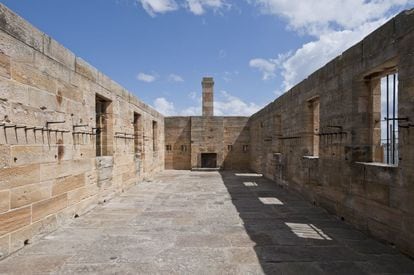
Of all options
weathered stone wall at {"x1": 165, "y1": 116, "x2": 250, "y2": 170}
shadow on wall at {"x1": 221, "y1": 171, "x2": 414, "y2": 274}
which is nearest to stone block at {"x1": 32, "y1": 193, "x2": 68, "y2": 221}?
shadow on wall at {"x1": 221, "y1": 171, "x2": 414, "y2": 274}

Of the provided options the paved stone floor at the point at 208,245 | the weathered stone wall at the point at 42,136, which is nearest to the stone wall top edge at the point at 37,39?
the weathered stone wall at the point at 42,136

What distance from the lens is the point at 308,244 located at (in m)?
3.80

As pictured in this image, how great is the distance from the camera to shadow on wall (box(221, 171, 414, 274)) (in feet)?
10.2

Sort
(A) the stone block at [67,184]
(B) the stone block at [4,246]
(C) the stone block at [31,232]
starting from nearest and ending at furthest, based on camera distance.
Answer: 1. (B) the stone block at [4,246]
2. (C) the stone block at [31,232]
3. (A) the stone block at [67,184]

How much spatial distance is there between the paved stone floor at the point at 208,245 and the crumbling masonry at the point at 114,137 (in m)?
0.35

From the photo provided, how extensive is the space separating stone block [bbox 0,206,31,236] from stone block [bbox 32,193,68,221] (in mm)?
153

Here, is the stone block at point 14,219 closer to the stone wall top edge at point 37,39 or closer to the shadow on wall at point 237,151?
the stone wall top edge at point 37,39

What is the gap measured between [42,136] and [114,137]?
3399 millimetres

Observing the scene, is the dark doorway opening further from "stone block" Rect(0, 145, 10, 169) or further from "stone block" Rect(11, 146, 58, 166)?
"stone block" Rect(0, 145, 10, 169)

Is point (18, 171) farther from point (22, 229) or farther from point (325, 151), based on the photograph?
point (325, 151)

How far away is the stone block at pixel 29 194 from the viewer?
3.60 m

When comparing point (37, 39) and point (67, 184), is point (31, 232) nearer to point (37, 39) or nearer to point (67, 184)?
point (67, 184)

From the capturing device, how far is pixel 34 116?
4.05 m

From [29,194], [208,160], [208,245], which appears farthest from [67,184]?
[208,160]
